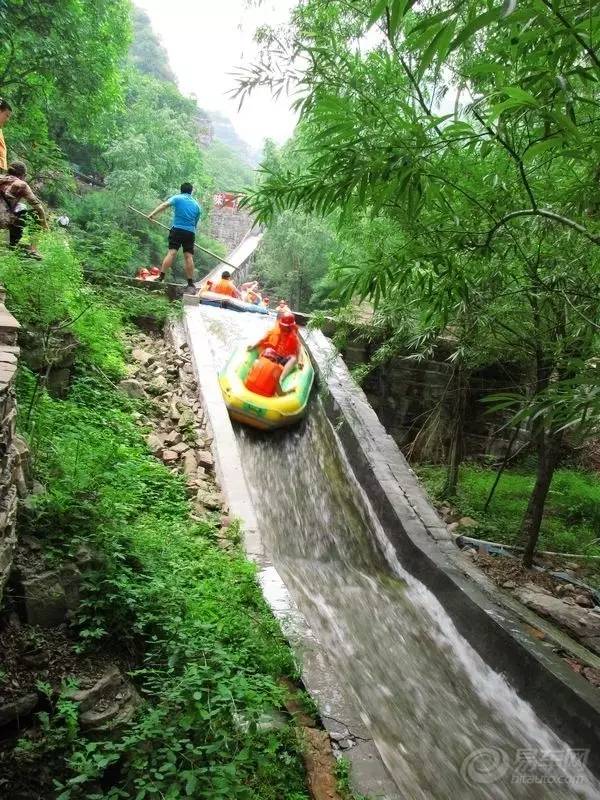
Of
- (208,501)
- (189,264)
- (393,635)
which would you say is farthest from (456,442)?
(189,264)

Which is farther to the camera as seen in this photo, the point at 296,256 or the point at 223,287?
the point at 296,256

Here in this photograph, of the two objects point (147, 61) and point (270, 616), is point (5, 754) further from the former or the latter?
point (147, 61)

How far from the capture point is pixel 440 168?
91.3 inches

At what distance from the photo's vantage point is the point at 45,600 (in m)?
2.46

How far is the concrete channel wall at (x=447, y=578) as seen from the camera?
3.18 meters

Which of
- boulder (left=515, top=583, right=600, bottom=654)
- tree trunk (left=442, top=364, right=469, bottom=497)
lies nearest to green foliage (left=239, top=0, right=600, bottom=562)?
boulder (left=515, top=583, right=600, bottom=654)

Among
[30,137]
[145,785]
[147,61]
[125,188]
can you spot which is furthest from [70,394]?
[147,61]

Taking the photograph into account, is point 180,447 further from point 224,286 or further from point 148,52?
point 148,52

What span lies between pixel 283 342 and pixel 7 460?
5322mm

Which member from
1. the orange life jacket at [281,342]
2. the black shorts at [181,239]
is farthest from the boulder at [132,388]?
the black shorts at [181,239]

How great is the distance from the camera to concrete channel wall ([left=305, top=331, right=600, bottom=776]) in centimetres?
318

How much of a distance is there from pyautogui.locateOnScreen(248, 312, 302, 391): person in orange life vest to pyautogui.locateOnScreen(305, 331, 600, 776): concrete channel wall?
53 centimetres

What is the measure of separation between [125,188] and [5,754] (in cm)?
1569

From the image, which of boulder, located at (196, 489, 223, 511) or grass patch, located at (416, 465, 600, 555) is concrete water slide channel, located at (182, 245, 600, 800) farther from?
grass patch, located at (416, 465, 600, 555)
